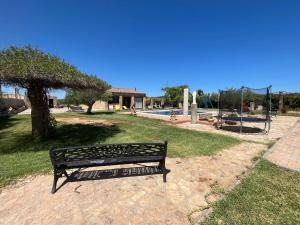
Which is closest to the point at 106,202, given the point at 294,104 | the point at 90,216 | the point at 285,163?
the point at 90,216

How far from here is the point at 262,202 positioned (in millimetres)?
3441

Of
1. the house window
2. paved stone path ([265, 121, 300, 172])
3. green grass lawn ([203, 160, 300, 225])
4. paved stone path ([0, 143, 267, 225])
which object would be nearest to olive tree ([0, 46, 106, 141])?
paved stone path ([0, 143, 267, 225])

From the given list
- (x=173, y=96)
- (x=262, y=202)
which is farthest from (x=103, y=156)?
(x=173, y=96)

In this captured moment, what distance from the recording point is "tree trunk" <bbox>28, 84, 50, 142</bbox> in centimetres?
779

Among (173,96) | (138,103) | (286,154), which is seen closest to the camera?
(286,154)

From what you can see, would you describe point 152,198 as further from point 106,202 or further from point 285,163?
point 285,163

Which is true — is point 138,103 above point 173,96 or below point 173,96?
below

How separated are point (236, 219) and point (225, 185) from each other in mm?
1254

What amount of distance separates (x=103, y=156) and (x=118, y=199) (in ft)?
3.48

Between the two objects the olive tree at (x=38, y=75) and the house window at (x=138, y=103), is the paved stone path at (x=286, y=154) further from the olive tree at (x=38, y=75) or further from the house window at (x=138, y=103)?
the house window at (x=138, y=103)

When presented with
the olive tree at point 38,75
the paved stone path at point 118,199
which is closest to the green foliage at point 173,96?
the olive tree at point 38,75

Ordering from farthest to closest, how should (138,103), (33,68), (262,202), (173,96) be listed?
(173,96)
(138,103)
(33,68)
(262,202)

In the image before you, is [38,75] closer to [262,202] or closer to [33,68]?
[33,68]

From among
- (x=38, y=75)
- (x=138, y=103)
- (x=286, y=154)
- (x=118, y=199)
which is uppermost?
(x=38, y=75)
